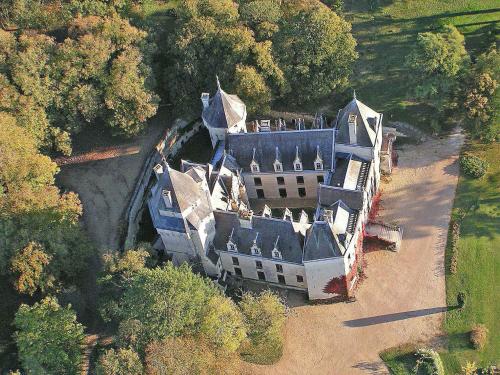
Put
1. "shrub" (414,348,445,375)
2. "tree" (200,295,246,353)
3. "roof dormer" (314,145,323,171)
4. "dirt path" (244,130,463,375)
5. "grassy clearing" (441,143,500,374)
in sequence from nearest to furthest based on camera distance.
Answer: "tree" (200,295,246,353) → "shrub" (414,348,445,375) → "grassy clearing" (441,143,500,374) → "dirt path" (244,130,463,375) → "roof dormer" (314,145,323,171)

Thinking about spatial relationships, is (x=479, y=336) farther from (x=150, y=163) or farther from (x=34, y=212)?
(x=34, y=212)

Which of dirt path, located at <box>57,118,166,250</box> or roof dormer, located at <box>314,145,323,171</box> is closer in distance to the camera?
roof dormer, located at <box>314,145,323,171</box>

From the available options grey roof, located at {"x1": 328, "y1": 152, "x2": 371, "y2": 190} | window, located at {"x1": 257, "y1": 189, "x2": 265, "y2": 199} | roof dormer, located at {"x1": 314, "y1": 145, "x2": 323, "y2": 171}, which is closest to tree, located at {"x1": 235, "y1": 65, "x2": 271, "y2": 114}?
window, located at {"x1": 257, "y1": 189, "x2": 265, "y2": 199}

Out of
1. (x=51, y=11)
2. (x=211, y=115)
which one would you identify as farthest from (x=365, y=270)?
(x=51, y=11)

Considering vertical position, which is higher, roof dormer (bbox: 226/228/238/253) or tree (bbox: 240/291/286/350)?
roof dormer (bbox: 226/228/238/253)

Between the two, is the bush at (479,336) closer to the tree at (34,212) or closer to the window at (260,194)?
the window at (260,194)

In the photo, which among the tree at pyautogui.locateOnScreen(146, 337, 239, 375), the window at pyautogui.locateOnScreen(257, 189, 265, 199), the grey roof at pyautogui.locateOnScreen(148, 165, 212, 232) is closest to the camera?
the tree at pyautogui.locateOnScreen(146, 337, 239, 375)

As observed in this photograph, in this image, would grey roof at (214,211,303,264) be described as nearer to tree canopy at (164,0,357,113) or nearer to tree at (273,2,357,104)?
tree canopy at (164,0,357,113)

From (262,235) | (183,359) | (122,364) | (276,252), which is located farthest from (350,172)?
(122,364)
